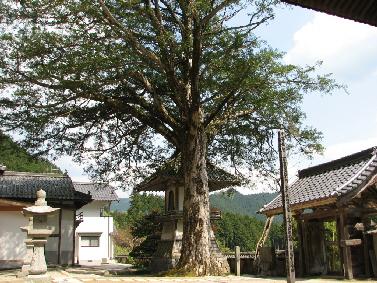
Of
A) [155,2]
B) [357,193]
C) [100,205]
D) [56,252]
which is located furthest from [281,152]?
[100,205]

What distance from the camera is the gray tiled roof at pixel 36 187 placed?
27.9m

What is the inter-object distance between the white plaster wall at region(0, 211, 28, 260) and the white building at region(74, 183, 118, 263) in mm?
20151

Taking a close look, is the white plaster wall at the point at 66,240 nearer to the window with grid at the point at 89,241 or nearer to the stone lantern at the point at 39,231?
the stone lantern at the point at 39,231

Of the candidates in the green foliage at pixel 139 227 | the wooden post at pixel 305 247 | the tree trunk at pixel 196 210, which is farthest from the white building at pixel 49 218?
the wooden post at pixel 305 247

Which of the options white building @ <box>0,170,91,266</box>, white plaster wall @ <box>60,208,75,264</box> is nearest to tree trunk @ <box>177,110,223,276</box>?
white building @ <box>0,170,91,266</box>

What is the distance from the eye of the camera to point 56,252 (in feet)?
89.1

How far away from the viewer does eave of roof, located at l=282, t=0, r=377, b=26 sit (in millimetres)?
5492

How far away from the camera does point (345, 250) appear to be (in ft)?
50.2

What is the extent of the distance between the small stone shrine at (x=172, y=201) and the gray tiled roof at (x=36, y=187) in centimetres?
603

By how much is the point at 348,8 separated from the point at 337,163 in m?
14.3

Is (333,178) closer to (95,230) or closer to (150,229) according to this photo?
(150,229)

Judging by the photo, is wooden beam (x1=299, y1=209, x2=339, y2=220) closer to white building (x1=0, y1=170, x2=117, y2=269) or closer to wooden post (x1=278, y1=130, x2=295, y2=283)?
wooden post (x1=278, y1=130, x2=295, y2=283)

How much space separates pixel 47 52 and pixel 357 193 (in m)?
13.0

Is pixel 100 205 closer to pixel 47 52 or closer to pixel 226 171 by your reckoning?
pixel 226 171
